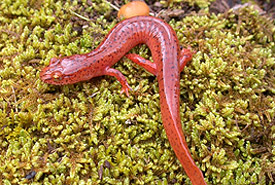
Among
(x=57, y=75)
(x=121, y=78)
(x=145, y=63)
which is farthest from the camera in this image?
(x=145, y=63)

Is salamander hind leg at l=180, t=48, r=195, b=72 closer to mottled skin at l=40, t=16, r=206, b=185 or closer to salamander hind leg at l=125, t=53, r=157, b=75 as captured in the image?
mottled skin at l=40, t=16, r=206, b=185

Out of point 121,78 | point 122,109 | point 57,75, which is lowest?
point 122,109

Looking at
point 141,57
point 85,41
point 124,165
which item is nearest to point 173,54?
point 141,57

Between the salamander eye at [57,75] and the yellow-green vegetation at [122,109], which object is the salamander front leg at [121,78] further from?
the salamander eye at [57,75]

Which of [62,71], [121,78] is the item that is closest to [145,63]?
[121,78]

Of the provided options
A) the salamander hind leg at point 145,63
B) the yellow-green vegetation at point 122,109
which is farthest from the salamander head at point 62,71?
the salamander hind leg at point 145,63

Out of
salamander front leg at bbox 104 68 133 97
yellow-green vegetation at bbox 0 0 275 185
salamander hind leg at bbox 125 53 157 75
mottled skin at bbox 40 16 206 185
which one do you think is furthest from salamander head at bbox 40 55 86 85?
salamander hind leg at bbox 125 53 157 75

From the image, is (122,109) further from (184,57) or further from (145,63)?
(184,57)
